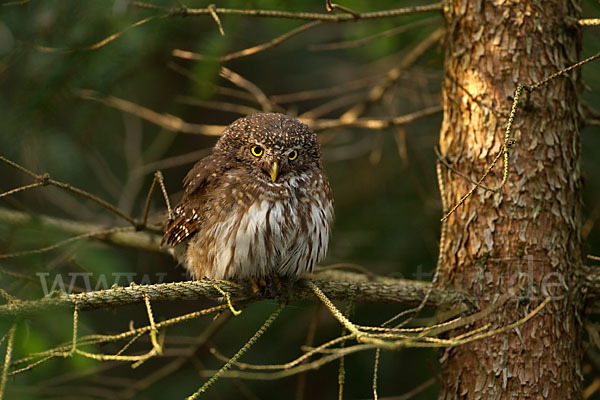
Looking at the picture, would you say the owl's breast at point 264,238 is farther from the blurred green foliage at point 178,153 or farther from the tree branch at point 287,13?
the tree branch at point 287,13

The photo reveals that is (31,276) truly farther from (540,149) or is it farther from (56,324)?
(540,149)

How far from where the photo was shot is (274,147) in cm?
350

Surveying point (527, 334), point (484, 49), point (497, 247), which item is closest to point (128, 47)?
point (484, 49)

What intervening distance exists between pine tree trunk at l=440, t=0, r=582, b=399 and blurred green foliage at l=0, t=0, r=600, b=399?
34cm

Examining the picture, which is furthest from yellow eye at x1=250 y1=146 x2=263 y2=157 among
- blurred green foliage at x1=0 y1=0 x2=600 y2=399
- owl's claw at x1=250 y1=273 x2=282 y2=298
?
owl's claw at x1=250 y1=273 x2=282 y2=298

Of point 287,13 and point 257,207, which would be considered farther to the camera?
point 257,207

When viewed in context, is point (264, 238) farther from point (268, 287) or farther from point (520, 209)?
point (520, 209)

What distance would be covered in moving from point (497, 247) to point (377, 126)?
106 cm

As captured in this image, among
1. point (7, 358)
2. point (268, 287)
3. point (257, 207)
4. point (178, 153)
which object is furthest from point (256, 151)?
point (178, 153)

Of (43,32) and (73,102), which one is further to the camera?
(73,102)

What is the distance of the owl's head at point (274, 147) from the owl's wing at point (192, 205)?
14cm

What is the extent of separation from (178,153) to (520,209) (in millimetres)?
4233

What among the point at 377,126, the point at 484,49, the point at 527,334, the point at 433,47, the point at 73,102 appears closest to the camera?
the point at 527,334

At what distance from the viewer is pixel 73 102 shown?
11.4 feet
